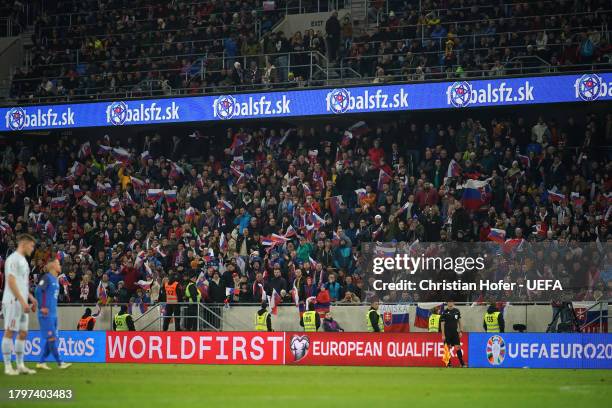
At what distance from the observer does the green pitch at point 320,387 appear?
13727 millimetres

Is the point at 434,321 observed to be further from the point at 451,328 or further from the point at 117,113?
the point at 117,113

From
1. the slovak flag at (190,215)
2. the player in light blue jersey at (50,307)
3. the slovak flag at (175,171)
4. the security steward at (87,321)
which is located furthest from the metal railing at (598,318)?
the slovak flag at (175,171)

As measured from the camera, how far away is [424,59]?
32219mm

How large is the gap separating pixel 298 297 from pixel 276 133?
9.01 metres

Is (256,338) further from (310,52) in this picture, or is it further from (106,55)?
(106,55)

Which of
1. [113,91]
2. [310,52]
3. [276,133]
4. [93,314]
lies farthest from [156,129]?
[93,314]

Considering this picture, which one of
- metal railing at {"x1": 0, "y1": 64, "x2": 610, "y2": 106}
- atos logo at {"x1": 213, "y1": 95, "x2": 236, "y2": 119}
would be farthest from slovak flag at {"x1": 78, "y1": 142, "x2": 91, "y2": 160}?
atos logo at {"x1": 213, "y1": 95, "x2": 236, "y2": 119}

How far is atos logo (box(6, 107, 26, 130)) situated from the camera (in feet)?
120

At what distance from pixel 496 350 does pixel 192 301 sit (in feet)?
30.2

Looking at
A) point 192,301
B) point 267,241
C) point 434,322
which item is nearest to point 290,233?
point 267,241

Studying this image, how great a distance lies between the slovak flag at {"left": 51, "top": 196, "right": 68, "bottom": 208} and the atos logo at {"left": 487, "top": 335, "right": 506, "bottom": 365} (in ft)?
60.2

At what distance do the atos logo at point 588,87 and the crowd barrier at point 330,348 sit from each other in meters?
8.91

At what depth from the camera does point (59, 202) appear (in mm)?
36875

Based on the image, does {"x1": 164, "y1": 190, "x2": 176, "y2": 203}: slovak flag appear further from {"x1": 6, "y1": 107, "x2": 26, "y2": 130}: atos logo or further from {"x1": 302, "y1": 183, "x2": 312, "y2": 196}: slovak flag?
{"x1": 6, "y1": 107, "x2": 26, "y2": 130}: atos logo
